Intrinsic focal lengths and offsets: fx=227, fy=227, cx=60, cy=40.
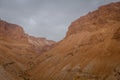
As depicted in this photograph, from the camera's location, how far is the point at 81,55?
262 ft

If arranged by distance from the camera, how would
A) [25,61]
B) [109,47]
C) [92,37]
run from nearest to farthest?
[109,47], [92,37], [25,61]

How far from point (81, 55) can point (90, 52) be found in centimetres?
417

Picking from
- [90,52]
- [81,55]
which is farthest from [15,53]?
[90,52]

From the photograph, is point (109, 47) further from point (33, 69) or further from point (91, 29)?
point (33, 69)

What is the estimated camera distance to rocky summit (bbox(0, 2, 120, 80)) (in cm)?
6400

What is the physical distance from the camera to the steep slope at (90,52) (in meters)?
63.5

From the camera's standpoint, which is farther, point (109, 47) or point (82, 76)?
point (109, 47)

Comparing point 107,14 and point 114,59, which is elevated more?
point 107,14

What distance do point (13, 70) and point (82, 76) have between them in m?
39.1

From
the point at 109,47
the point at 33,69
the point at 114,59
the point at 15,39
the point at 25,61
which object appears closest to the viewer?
A: the point at 114,59

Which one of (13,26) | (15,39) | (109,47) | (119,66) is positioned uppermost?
(13,26)

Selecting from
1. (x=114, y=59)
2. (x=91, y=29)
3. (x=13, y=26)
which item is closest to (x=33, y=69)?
(x=91, y=29)

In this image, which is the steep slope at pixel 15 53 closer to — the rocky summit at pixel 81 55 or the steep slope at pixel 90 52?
the rocky summit at pixel 81 55

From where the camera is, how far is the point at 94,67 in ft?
214
